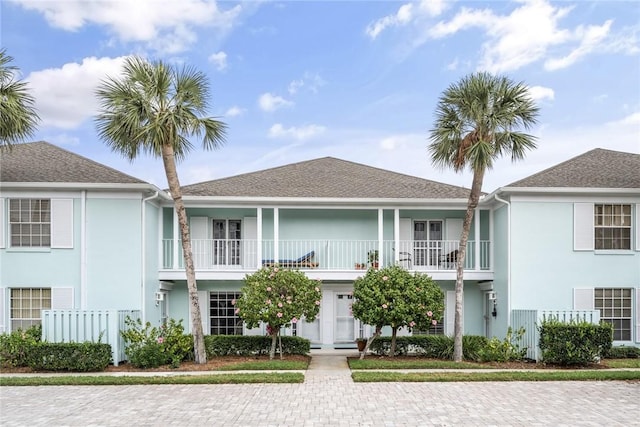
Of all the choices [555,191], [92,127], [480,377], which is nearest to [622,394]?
[480,377]

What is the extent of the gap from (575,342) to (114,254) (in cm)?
1302

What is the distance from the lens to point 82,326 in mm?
15727

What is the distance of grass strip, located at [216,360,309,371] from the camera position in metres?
15.4

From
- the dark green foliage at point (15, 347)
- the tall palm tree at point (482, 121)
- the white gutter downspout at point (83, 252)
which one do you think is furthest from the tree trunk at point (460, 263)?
the dark green foliage at point (15, 347)

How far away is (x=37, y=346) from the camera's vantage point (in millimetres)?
15211

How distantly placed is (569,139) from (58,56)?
17.6 m

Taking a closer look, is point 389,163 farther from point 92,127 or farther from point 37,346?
point 37,346

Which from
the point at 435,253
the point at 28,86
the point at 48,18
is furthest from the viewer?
the point at 435,253

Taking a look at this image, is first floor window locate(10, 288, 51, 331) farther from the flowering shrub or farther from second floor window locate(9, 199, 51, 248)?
the flowering shrub

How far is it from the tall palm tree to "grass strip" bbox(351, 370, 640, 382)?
2438 mm

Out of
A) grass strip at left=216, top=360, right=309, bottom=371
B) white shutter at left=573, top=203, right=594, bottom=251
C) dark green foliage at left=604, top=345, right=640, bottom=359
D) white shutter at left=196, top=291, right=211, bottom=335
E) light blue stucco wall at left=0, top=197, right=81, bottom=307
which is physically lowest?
dark green foliage at left=604, top=345, right=640, bottom=359

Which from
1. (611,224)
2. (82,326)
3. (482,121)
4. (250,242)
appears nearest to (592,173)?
(611,224)

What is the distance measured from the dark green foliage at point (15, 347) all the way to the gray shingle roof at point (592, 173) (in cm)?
1425

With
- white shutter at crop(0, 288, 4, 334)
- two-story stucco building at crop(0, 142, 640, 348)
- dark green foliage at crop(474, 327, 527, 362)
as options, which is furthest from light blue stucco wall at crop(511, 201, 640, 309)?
white shutter at crop(0, 288, 4, 334)
